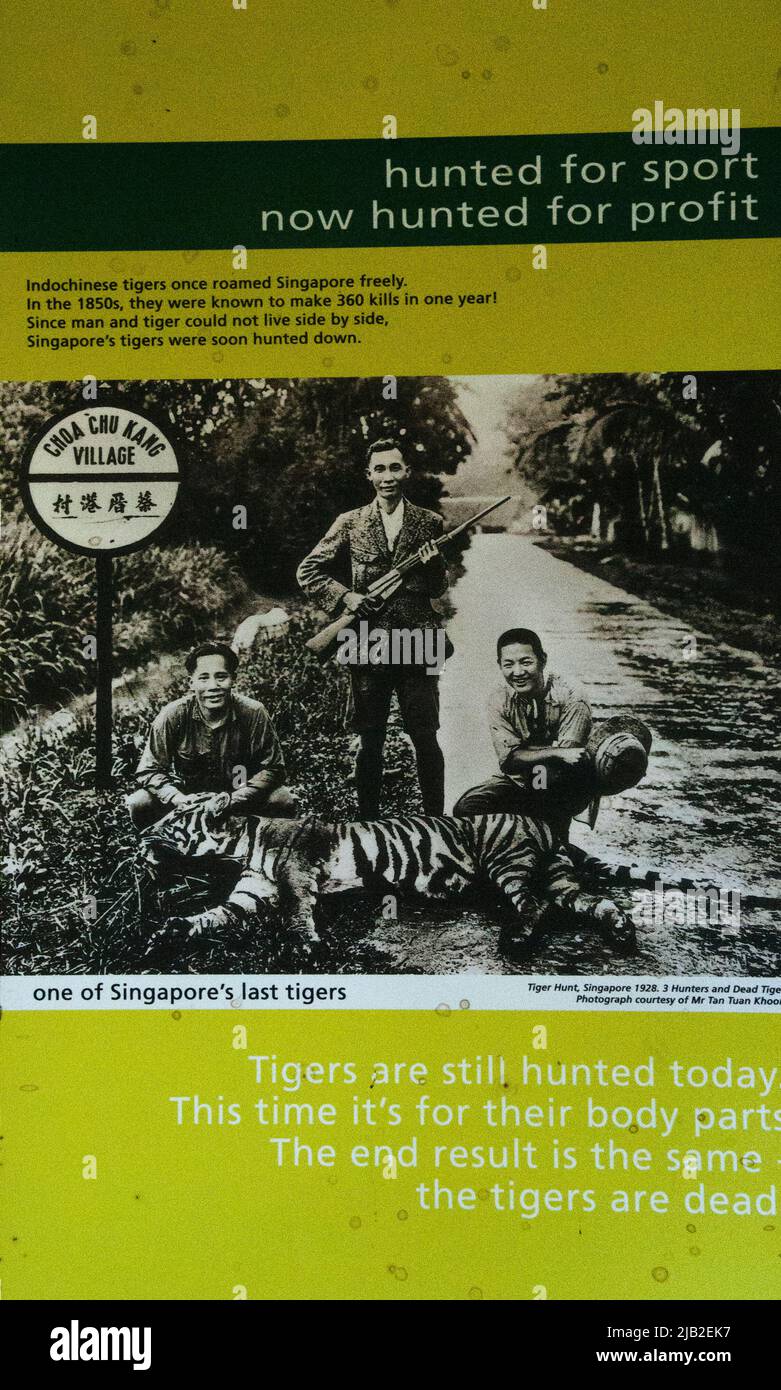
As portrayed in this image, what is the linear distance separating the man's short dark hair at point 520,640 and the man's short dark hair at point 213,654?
523 millimetres

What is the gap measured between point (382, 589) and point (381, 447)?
0.28 metres

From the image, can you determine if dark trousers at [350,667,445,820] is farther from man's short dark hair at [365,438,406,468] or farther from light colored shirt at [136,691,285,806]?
man's short dark hair at [365,438,406,468]

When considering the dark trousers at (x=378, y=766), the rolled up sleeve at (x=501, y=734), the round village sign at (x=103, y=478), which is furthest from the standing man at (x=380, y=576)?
the round village sign at (x=103, y=478)

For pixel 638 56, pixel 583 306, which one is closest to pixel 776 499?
pixel 583 306

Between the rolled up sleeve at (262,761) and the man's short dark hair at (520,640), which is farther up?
the man's short dark hair at (520,640)

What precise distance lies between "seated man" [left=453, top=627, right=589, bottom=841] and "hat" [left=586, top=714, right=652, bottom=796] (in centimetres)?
3

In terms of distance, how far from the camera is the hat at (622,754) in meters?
1.85

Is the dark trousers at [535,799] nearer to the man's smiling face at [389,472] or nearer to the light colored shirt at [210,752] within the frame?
the light colored shirt at [210,752]

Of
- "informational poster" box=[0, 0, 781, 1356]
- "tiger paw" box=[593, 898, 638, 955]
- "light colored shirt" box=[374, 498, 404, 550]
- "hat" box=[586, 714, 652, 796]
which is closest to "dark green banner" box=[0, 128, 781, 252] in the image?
"informational poster" box=[0, 0, 781, 1356]

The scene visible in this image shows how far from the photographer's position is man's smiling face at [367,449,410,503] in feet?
6.13

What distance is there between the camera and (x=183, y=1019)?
1.86 meters

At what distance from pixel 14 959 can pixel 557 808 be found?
1.12m

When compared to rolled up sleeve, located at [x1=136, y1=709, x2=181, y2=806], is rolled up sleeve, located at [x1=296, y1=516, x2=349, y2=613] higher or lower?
higher
